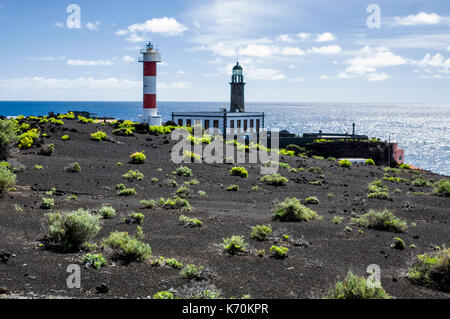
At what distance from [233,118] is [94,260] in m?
39.8

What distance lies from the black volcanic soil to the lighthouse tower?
638 inches

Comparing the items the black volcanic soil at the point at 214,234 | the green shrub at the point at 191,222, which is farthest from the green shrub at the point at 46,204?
the green shrub at the point at 191,222

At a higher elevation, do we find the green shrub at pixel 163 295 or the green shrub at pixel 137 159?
the green shrub at pixel 137 159

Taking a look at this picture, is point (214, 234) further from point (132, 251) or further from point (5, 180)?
point (5, 180)

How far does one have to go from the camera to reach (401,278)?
8.22 meters

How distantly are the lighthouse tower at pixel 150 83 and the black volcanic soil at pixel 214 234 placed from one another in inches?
638

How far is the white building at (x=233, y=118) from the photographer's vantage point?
4669 centimetres

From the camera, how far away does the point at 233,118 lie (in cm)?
4738

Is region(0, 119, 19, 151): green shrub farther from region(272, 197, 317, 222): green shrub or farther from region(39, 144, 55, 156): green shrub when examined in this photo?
region(272, 197, 317, 222): green shrub

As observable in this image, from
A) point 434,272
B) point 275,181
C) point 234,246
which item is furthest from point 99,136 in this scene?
point 434,272

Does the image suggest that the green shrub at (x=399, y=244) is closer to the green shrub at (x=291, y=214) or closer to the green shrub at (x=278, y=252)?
the green shrub at (x=278, y=252)

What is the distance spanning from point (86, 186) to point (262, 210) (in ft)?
24.3

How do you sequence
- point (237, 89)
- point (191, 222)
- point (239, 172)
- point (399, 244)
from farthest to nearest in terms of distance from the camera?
point (237, 89) → point (239, 172) → point (191, 222) → point (399, 244)
